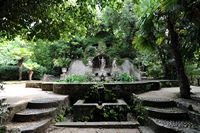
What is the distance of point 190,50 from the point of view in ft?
23.4

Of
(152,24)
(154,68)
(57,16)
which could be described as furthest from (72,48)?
(152,24)

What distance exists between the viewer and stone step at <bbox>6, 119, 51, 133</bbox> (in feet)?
17.4

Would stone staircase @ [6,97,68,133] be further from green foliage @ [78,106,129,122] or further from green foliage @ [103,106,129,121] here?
green foliage @ [103,106,129,121]

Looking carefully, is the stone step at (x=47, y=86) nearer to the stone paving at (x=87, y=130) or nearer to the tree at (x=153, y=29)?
the stone paving at (x=87, y=130)

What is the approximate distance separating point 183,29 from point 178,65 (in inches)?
70.4

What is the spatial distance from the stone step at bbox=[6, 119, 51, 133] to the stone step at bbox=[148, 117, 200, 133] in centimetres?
305

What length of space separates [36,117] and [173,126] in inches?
155

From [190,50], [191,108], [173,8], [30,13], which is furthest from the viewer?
[190,50]

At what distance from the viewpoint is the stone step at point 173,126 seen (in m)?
4.88

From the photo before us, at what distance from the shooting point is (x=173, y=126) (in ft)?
17.3

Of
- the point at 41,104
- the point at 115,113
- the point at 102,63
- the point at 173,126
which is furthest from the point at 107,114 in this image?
the point at 102,63

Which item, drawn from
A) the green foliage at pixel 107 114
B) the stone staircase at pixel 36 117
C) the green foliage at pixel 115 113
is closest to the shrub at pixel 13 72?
the stone staircase at pixel 36 117

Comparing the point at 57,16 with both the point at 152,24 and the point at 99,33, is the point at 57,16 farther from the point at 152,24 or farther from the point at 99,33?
the point at 99,33

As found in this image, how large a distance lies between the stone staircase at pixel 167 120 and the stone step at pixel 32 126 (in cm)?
276
